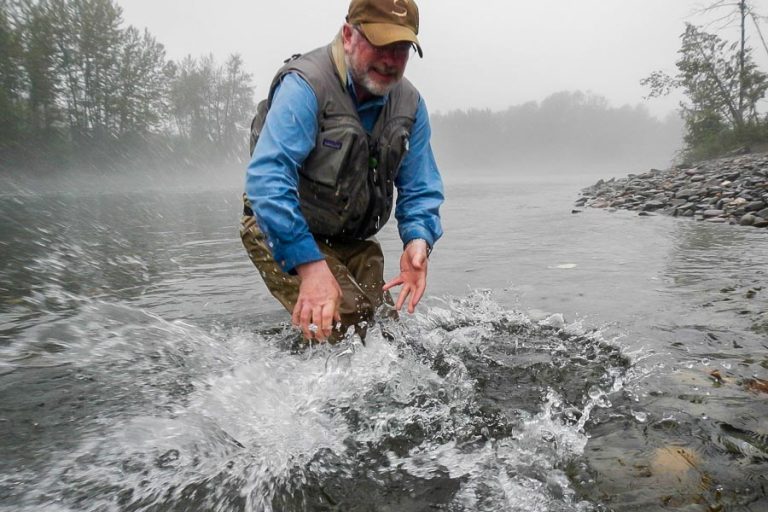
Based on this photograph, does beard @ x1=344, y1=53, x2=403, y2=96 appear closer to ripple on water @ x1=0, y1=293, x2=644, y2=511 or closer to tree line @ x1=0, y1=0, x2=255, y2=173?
ripple on water @ x1=0, y1=293, x2=644, y2=511

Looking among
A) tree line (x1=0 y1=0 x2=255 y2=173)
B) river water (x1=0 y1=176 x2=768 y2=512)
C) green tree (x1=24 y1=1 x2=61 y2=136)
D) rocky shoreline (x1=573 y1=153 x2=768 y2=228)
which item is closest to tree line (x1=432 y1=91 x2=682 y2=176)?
tree line (x1=0 y1=0 x2=255 y2=173)

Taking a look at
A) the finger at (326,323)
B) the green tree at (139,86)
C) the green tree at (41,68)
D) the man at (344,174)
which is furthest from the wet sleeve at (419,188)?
the green tree at (139,86)

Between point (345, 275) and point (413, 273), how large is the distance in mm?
471

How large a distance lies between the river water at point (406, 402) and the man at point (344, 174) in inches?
22.9

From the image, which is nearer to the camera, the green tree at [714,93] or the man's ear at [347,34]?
the man's ear at [347,34]

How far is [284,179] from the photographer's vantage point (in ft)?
9.05

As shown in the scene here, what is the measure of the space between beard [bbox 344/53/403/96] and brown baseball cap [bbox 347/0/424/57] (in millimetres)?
190

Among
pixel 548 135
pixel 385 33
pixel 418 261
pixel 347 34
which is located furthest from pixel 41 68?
pixel 548 135

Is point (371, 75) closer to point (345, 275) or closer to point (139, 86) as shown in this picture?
point (345, 275)

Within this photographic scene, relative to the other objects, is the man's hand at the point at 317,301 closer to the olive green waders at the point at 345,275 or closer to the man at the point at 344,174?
the man at the point at 344,174

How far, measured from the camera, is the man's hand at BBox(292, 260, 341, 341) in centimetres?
261

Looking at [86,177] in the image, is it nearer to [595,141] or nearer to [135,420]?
[135,420]

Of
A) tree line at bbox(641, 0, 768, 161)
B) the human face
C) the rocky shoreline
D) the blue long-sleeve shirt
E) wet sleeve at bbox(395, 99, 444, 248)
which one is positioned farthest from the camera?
tree line at bbox(641, 0, 768, 161)

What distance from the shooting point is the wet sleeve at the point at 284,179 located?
2.70m
